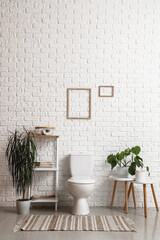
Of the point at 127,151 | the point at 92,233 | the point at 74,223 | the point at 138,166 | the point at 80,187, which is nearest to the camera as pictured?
the point at 92,233

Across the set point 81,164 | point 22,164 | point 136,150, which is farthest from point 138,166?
point 22,164

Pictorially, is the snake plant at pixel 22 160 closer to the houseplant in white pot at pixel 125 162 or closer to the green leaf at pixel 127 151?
the houseplant in white pot at pixel 125 162

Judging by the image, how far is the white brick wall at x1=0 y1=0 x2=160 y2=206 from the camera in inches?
161

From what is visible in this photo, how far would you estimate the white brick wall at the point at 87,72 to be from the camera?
410 centimetres

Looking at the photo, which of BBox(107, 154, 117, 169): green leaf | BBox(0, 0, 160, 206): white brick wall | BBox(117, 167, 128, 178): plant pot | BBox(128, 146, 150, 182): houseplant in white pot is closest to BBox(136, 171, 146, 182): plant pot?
BBox(128, 146, 150, 182): houseplant in white pot

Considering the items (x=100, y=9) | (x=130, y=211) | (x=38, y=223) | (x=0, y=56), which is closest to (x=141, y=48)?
(x=100, y=9)

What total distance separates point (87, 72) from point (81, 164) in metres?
1.34

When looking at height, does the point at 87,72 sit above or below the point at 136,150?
above

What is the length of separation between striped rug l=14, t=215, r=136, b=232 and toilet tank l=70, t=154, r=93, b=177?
653 millimetres

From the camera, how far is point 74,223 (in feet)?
10.5

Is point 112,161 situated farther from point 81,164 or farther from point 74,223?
point 74,223

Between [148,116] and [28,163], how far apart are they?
73.2 inches

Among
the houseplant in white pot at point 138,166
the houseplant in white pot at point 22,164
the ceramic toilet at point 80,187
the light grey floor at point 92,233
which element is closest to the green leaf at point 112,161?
the houseplant in white pot at point 138,166

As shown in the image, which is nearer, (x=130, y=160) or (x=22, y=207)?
(x=22, y=207)
